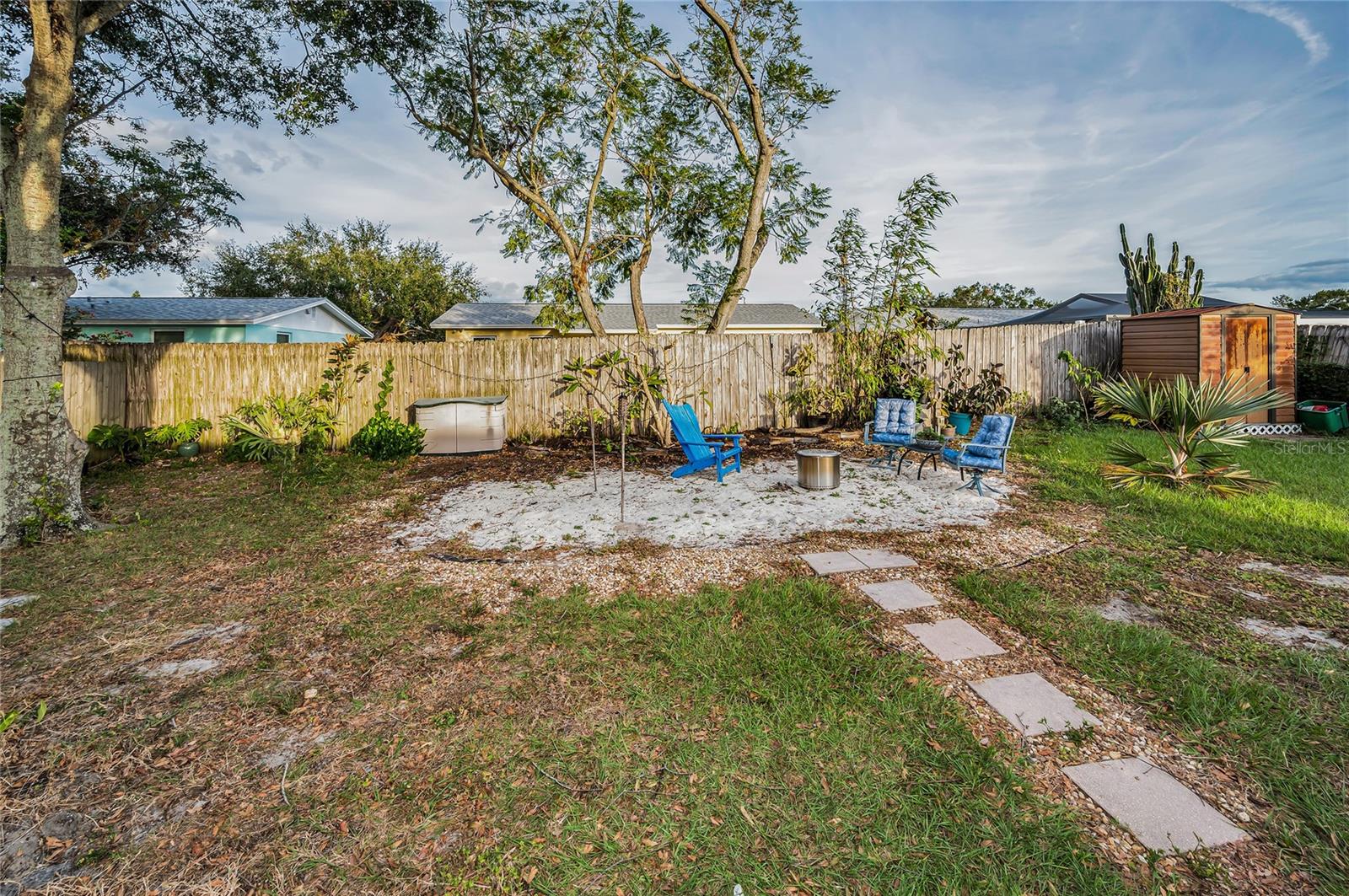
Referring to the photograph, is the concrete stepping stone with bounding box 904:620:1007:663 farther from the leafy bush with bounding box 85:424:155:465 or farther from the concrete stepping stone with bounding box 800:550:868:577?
the leafy bush with bounding box 85:424:155:465

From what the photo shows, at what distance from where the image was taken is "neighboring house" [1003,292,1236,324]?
17312mm

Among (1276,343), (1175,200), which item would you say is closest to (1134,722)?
(1276,343)

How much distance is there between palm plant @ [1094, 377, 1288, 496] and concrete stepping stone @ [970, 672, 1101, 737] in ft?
13.7

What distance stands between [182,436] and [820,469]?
921 cm

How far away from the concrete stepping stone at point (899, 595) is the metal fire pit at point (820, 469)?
7.66 feet

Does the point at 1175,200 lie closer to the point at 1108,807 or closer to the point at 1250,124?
the point at 1250,124

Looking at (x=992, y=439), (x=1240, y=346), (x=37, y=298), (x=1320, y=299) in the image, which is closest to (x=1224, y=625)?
(x=992, y=439)

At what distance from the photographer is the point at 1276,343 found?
29.6 ft

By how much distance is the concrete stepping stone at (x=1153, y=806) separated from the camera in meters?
1.59

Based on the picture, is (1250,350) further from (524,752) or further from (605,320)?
(605,320)

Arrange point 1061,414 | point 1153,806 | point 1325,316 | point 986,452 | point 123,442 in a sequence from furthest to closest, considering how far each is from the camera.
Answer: point 1325,316, point 1061,414, point 123,442, point 986,452, point 1153,806

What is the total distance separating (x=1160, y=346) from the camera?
948 centimetres

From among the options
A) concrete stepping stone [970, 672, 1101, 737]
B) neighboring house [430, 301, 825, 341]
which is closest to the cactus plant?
neighboring house [430, 301, 825, 341]

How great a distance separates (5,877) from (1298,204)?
1893 centimetres
